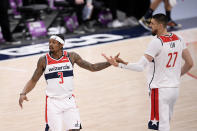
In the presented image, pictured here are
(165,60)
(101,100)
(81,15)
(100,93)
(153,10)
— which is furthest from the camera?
(81,15)

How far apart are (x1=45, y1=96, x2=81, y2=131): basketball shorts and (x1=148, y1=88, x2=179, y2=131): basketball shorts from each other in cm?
91

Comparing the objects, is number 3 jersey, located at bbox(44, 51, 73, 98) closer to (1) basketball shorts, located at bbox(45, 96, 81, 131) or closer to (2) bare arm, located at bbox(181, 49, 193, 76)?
(1) basketball shorts, located at bbox(45, 96, 81, 131)

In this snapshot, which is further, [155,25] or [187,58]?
[187,58]

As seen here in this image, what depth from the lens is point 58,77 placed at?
493cm

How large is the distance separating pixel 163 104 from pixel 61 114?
1.18 metres

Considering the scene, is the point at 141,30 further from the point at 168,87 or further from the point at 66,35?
the point at 168,87

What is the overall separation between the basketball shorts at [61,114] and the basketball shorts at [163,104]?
2.98 ft

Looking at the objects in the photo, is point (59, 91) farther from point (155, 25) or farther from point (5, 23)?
point (5, 23)

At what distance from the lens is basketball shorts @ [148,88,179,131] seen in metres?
4.86

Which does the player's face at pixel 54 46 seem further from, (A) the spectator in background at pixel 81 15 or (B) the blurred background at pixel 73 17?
(A) the spectator in background at pixel 81 15

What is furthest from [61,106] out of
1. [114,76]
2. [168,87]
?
[114,76]

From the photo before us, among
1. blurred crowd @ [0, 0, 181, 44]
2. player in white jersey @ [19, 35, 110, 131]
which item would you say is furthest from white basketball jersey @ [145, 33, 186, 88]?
blurred crowd @ [0, 0, 181, 44]

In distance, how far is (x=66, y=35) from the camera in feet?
39.6

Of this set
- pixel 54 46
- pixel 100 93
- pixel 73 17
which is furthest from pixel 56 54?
pixel 73 17
